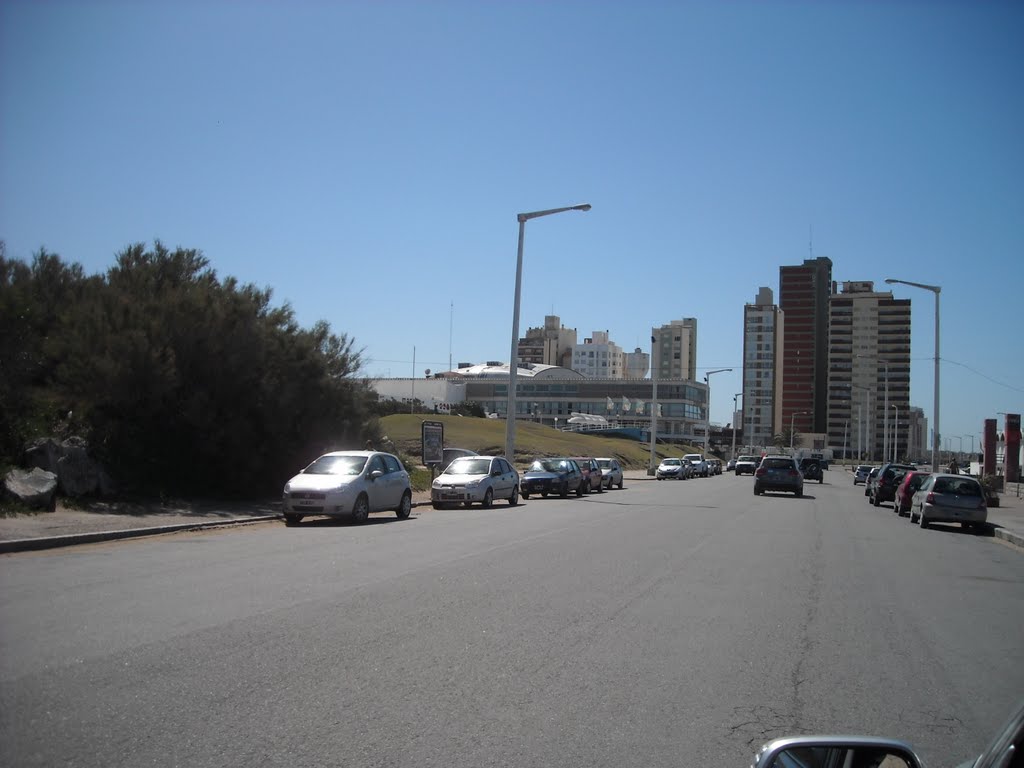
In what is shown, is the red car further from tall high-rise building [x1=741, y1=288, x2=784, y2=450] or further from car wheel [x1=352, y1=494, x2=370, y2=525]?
tall high-rise building [x1=741, y1=288, x2=784, y2=450]

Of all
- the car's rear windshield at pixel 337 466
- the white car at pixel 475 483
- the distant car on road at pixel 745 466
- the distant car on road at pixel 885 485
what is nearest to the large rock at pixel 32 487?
the car's rear windshield at pixel 337 466

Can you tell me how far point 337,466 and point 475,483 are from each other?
6.43m

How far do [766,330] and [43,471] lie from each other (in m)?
155

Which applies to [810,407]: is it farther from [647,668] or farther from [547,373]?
[647,668]

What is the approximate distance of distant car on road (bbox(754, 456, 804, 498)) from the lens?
124 ft

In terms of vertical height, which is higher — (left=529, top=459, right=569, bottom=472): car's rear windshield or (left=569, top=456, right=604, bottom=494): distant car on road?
(left=529, top=459, right=569, bottom=472): car's rear windshield

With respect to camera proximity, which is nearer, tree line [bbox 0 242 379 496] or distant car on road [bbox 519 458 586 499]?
tree line [bbox 0 242 379 496]

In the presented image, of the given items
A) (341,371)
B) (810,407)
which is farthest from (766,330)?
(341,371)

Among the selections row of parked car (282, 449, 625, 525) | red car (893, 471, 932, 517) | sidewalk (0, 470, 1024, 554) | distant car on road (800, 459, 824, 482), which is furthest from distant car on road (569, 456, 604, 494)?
distant car on road (800, 459, 824, 482)

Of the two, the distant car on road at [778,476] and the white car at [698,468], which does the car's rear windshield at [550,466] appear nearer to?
the distant car on road at [778,476]

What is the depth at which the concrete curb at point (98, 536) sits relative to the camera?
517 inches

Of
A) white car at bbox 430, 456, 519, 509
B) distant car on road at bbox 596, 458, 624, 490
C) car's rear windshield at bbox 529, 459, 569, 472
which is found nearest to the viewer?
white car at bbox 430, 456, 519, 509

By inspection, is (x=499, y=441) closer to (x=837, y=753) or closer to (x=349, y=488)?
(x=349, y=488)

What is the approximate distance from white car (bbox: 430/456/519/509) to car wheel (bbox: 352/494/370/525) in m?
5.93
